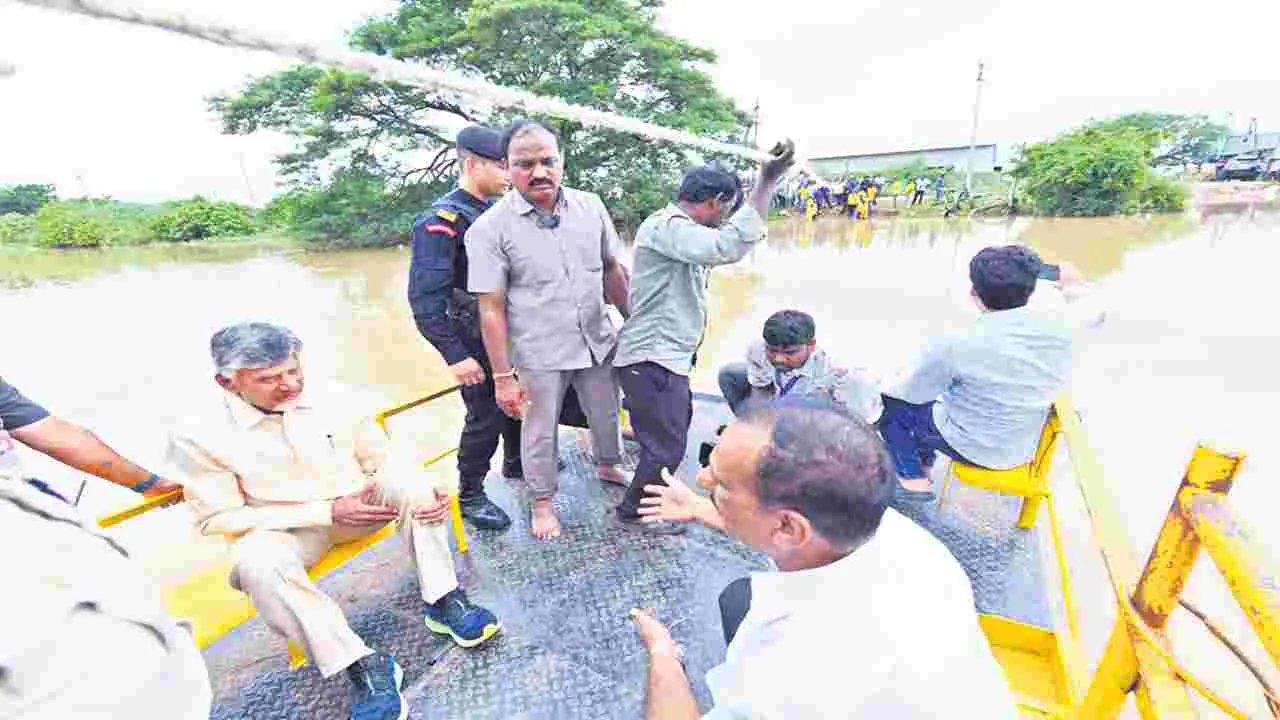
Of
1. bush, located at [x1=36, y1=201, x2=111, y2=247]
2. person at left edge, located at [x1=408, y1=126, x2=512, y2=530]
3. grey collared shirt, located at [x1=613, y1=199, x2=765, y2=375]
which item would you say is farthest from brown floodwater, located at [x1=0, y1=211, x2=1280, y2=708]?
bush, located at [x1=36, y1=201, x2=111, y2=247]

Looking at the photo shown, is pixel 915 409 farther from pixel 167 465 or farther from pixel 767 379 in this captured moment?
pixel 167 465

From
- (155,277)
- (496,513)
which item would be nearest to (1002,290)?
(496,513)

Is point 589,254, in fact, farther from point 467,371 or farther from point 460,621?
point 460,621

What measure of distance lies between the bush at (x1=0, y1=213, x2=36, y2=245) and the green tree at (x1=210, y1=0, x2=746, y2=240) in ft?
45.4

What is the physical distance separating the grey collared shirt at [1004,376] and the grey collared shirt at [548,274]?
1.53 meters

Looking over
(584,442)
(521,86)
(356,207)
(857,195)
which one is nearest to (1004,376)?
(584,442)

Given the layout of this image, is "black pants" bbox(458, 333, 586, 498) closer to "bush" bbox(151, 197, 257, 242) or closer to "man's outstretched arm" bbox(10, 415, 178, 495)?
"man's outstretched arm" bbox(10, 415, 178, 495)

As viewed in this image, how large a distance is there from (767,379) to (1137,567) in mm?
1928

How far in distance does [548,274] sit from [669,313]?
543mm

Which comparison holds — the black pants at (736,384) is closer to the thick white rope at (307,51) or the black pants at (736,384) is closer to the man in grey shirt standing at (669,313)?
the man in grey shirt standing at (669,313)

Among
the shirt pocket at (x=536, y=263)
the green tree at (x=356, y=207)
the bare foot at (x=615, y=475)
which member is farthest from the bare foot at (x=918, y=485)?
the green tree at (x=356, y=207)

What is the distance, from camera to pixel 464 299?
2.70m

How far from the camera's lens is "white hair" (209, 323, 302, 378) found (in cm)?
190

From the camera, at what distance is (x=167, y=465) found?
76.6 inches
